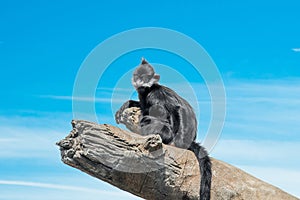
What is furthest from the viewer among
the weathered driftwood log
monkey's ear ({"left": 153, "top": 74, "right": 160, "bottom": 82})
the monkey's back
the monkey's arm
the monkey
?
the monkey's arm

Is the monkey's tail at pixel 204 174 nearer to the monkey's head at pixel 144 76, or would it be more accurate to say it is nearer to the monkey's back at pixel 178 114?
the monkey's back at pixel 178 114

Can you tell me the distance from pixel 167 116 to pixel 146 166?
1.53 metres

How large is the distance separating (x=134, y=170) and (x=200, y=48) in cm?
228

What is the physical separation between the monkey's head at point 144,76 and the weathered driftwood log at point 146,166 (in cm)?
188

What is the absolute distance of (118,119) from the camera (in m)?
10.5

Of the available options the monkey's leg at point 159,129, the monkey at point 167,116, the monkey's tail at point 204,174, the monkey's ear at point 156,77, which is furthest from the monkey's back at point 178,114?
the monkey's tail at point 204,174

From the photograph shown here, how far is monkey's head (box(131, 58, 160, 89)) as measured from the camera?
1019cm

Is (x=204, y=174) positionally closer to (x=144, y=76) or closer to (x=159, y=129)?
(x=159, y=129)

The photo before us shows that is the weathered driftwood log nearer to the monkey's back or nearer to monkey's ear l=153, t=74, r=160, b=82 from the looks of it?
the monkey's back

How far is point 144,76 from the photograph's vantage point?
10.2 m

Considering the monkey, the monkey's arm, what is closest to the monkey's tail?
the monkey

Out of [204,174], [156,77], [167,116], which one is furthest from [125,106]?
[204,174]

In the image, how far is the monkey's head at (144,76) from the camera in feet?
33.4

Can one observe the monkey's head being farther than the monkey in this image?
Yes
